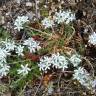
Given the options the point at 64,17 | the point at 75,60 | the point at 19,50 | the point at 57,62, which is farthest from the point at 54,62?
the point at 64,17

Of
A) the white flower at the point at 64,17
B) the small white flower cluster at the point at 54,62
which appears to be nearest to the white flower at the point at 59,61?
the small white flower cluster at the point at 54,62

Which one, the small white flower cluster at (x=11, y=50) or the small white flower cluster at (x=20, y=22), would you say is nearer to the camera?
the small white flower cluster at (x=11, y=50)

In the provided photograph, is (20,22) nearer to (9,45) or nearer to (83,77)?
(9,45)

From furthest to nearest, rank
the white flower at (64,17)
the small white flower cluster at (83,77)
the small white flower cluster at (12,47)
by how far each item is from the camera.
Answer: the white flower at (64,17) → the small white flower cluster at (12,47) → the small white flower cluster at (83,77)

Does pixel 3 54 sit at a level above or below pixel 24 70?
above

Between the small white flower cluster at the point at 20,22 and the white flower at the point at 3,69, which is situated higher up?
the small white flower cluster at the point at 20,22

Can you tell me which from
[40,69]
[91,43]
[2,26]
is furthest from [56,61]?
[2,26]

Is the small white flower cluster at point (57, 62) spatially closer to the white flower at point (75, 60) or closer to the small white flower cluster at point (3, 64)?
the white flower at point (75, 60)
